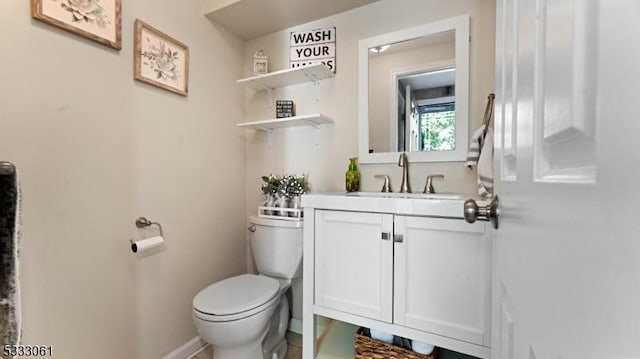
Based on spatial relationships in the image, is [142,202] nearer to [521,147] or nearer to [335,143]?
[335,143]

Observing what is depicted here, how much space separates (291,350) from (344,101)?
159cm

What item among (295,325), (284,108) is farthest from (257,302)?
(284,108)

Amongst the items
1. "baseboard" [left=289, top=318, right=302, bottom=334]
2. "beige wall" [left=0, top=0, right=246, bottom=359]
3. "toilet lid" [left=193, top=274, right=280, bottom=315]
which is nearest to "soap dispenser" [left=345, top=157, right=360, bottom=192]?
"toilet lid" [left=193, top=274, right=280, bottom=315]

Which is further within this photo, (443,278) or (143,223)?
(143,223)

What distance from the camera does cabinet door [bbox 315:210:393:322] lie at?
1.11 meters

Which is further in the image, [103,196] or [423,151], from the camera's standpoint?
A: [423,151]

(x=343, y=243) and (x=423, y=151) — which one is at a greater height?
(x=423, y=151)

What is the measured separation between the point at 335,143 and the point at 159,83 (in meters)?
1.04

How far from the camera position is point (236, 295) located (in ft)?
Result: 4.36

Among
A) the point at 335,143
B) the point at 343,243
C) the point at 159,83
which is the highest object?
the point at 159,83

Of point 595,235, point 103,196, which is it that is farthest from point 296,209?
point 595,235

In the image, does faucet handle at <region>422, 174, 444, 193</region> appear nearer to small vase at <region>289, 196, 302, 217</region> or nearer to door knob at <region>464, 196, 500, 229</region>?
small vase at <region>289, 196, 302, 217</region>

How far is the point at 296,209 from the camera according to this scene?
162 centimetres

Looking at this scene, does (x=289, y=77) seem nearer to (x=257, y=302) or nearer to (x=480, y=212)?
(x=257, y=302)
